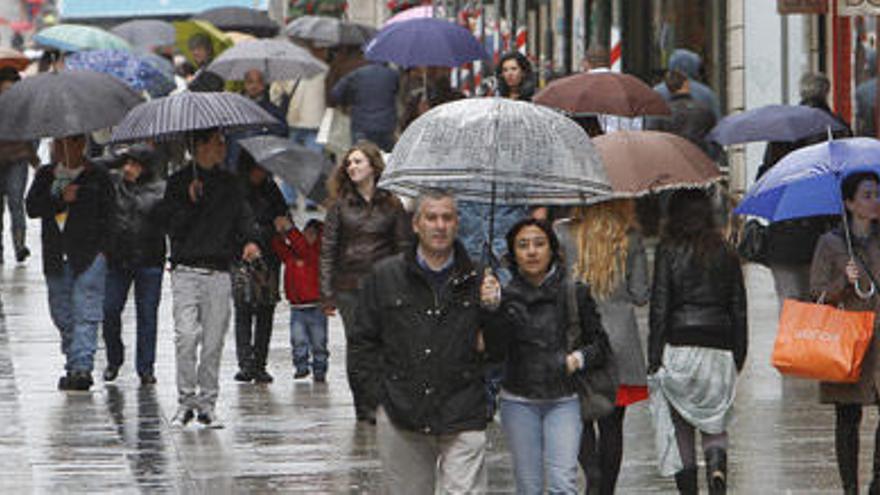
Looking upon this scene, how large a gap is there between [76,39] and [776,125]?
16.9 meters

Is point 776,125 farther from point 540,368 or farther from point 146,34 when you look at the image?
point 146,34

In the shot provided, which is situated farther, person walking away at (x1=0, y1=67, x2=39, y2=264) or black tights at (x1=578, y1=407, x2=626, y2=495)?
person walking away at (x1=0, y1=67, x2=39, y2=264)

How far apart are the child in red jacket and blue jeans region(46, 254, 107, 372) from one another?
3.79 ft

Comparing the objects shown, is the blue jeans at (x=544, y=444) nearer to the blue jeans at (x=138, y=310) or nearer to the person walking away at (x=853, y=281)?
the person walking away at (x=853, y=281)

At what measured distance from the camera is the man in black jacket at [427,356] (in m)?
10.0

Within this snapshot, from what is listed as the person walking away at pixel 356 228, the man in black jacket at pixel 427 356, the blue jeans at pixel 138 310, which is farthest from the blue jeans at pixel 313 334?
the man in black jacket at pixel 427 356

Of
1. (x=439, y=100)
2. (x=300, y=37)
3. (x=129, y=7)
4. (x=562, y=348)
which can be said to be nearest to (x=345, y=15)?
(x=129, y=7)

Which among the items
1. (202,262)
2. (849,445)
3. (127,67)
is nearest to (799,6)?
(127,67)

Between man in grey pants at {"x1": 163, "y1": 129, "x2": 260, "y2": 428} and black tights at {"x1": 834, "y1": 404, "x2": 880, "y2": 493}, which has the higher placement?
man in grey pants at {"x1": 163, "y1": 129, "x2": 260, "y2": 428}

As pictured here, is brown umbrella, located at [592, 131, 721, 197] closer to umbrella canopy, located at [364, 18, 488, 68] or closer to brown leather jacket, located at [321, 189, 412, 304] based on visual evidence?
brown leather jacket, located at [321, 189, 412, 304]

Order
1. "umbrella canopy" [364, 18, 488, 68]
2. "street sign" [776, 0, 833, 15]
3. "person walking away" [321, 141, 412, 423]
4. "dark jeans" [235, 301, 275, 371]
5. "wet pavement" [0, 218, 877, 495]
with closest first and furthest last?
"wet pavement" [0, 218, 877, 495] → "person walking away" [321, 141, 412, 423] → "dark jeans" [235, 301, 275, 371] → "street sign" [776, 0, 833, 15] → "umbrella canopy" [364, 18, 488, 68]

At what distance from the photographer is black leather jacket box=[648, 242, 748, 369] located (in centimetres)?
1190

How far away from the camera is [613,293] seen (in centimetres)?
1216

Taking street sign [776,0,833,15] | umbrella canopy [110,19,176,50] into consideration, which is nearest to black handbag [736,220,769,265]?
street sign [776,0,833,15]
